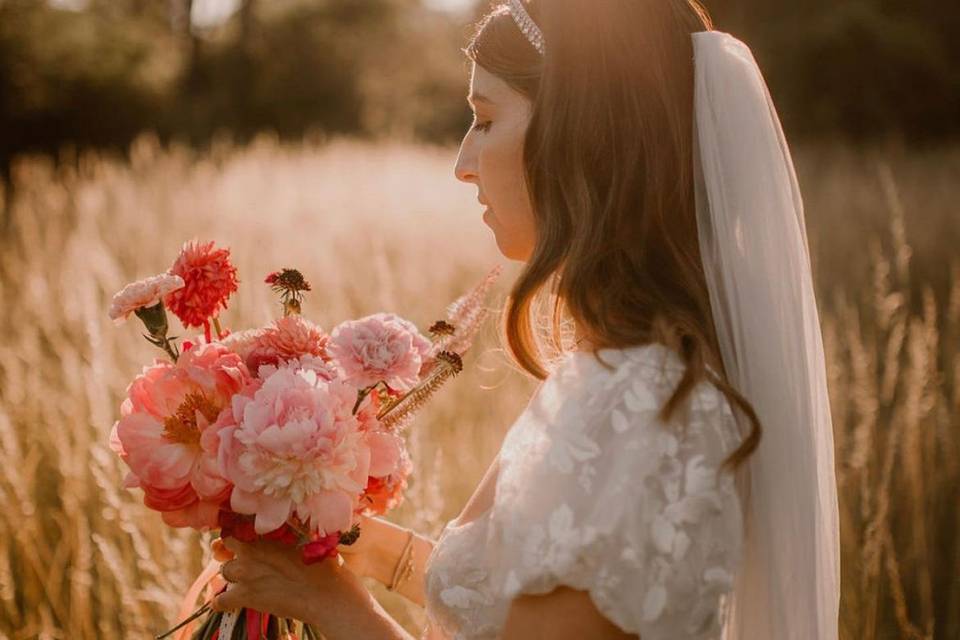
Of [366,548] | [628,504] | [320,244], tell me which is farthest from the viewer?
[320,244]

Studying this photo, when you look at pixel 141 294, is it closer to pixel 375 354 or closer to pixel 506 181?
pixel 375 354

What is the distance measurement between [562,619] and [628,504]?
0.18 metres

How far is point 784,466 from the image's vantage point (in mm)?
1612

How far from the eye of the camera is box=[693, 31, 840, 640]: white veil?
1.61 meters

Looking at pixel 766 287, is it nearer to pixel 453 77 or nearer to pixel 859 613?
pixel 859 613

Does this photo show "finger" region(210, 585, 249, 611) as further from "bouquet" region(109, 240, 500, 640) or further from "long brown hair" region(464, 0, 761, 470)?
"long brown hair" region(464, 0, 761, 470)

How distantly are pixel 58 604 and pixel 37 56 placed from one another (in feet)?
48.8

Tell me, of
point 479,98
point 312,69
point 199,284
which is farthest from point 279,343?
point 312,69

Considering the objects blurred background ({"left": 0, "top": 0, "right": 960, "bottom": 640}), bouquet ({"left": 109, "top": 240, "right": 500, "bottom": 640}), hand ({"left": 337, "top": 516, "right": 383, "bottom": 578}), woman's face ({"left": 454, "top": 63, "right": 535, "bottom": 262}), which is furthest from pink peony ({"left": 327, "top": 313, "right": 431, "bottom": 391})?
blurred background ({"left": 0, "top": 0, "right": 960, "bottom": 640})

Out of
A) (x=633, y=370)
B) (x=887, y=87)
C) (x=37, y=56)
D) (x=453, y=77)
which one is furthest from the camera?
(x=453, y=77)

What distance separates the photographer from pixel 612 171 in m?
1.58

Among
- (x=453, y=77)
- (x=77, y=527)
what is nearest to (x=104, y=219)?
(x=77, y=527)

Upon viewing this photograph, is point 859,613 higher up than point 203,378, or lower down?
lower down

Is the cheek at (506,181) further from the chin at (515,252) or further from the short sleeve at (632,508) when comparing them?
the short sleeve at (632,508)
